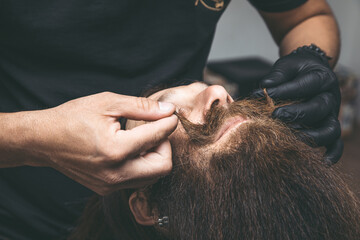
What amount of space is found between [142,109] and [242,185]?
0.99 ft

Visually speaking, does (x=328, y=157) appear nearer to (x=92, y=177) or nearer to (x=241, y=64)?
(x=92, y=177)

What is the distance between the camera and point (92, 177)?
0.69 m

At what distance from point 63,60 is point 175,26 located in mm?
412

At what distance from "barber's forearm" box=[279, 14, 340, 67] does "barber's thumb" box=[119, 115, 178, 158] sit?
800 millimetres

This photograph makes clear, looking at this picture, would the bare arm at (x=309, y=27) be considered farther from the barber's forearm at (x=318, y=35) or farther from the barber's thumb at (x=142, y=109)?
the barber's thumb at (x=142, y=109)

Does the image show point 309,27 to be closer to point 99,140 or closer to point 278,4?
point 278,4

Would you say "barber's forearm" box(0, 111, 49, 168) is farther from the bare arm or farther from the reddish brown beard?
the bare arm

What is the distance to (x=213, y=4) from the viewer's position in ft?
3.67

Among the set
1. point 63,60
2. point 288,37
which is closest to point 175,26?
point 63,60

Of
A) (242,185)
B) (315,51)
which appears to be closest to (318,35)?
(315,51)

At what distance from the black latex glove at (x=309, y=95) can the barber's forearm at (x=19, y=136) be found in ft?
2.03

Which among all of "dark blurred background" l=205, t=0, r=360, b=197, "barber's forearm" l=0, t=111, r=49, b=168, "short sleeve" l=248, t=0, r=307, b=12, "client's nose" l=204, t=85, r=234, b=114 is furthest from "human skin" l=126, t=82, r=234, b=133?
"dark blurred background" l=205, t=0, r=360, b=197

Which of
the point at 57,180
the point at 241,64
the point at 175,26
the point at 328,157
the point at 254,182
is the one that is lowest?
the point at 241,64

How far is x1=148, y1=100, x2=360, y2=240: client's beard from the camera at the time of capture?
71 cm
